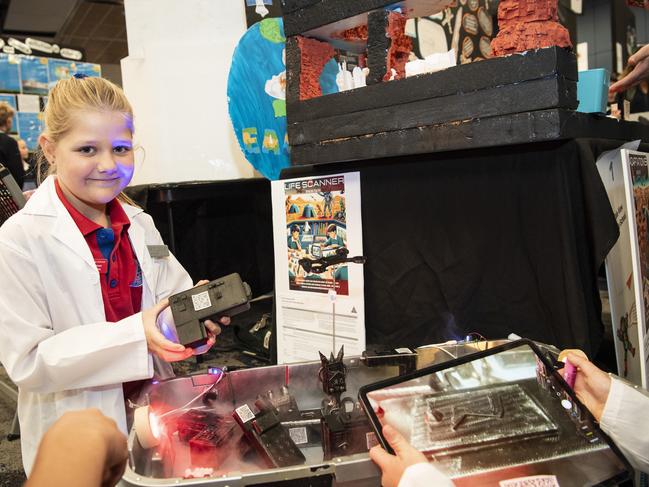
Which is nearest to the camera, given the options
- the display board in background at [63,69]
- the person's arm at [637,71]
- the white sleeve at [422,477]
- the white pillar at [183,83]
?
the white sleeve at [422,477]

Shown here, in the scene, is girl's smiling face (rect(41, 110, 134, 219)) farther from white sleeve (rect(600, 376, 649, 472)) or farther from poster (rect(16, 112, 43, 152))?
poster (rect(16, 112, 43, 152))

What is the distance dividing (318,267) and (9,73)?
14.5 ft

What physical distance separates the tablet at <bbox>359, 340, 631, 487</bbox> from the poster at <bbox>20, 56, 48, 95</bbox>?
4807 millimetres

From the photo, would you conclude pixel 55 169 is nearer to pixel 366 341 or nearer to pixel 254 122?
pixel 254 122

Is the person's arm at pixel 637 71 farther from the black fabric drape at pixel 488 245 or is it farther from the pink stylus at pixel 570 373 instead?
the pink stylus at pixel 570 373

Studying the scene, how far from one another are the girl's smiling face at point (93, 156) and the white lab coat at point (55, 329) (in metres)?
0.06

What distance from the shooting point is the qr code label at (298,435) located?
83 centimetres

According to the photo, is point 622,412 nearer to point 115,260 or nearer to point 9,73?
point 115,260

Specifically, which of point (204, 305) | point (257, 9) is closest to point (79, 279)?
Answer: point (204, 305)

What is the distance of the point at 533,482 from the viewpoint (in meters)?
0.66

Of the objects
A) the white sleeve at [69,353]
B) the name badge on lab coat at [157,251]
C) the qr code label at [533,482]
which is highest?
the name badge on lab coat at [157,251]

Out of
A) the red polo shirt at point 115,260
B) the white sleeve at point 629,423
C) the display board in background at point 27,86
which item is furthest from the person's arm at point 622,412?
the display board in background at point 27,86

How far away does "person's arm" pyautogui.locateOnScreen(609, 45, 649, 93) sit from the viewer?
1436 millimetres

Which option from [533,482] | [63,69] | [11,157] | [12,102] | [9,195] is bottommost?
[533,482]
